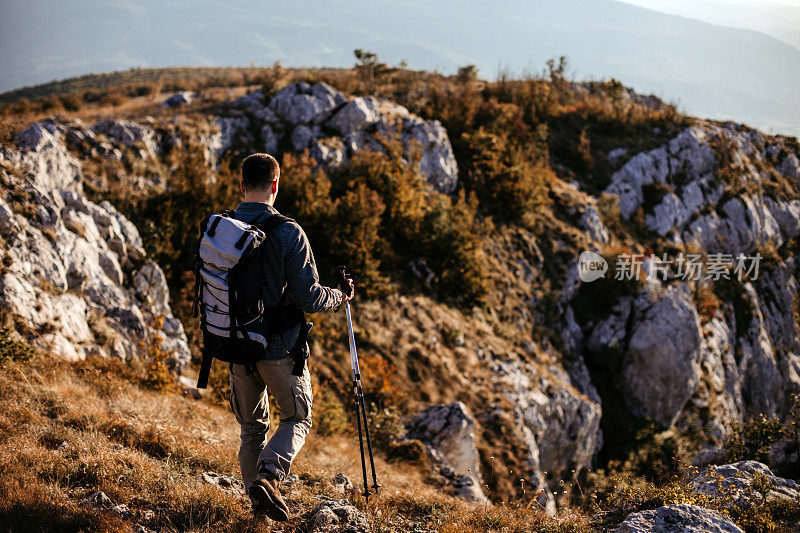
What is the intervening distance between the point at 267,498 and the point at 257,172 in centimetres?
239

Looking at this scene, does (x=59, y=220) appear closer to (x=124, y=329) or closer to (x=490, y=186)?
(x=124, y=329)

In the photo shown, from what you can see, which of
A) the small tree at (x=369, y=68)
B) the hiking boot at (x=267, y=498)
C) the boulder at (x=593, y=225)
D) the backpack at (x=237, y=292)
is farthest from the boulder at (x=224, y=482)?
the small tree at (x=369, y=68)

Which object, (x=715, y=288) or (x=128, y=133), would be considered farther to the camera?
(x=715, y=288)

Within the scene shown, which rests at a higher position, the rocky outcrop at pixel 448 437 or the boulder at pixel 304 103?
the boulder at pixel 304 103

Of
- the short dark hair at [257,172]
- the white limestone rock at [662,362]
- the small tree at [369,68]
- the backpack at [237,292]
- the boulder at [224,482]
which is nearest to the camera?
the backpack at [237,292]

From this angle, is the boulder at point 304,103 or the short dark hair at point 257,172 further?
the boulder at point 304,103

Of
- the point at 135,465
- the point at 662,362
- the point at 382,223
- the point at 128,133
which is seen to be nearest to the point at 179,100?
the point at 128,133

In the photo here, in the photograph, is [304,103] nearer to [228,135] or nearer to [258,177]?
[228,135]

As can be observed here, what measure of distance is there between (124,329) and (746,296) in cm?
2644

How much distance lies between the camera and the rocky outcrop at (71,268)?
5844mm

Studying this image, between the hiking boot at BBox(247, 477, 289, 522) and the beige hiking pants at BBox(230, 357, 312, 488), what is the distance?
81 millimetres

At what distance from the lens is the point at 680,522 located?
11.4ft

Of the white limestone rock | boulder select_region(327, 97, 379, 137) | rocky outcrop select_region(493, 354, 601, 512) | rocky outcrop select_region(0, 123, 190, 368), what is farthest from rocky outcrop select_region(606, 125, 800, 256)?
rocky outcrop select_region(0, 123, 190, 368)

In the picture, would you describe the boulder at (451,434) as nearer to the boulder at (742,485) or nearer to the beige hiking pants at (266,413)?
the boulder at (742,485)
